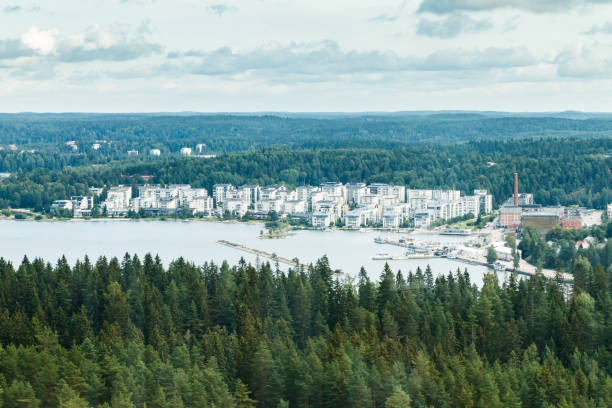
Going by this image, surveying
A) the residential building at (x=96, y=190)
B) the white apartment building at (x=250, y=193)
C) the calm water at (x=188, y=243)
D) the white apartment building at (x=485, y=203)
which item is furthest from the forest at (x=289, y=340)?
the residential building at (x=96, y=190)

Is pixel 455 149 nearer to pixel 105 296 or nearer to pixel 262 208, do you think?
pixel 262 208

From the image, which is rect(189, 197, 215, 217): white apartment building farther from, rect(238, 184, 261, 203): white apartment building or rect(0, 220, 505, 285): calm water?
rect(0, 220, 505, 285): calm water

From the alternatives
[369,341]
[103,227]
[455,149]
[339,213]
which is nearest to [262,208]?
[339,213]

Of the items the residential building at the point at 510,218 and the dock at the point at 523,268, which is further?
the residential building at the point at 510,218

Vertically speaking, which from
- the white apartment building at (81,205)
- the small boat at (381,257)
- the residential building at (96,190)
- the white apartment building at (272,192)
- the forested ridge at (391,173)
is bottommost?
the white apartment building at (81,205)

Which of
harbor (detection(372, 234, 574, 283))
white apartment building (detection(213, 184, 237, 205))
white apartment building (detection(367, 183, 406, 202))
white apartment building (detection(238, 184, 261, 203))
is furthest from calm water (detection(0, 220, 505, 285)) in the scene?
white apartment building (detection(367, 183, 406, 202))

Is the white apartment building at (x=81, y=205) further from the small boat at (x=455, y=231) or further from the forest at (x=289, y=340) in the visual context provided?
the forest at (x=289, y=340)

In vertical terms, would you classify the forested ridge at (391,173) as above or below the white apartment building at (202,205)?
above

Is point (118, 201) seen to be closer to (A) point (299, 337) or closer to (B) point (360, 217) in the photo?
(B) point (360, 217)
